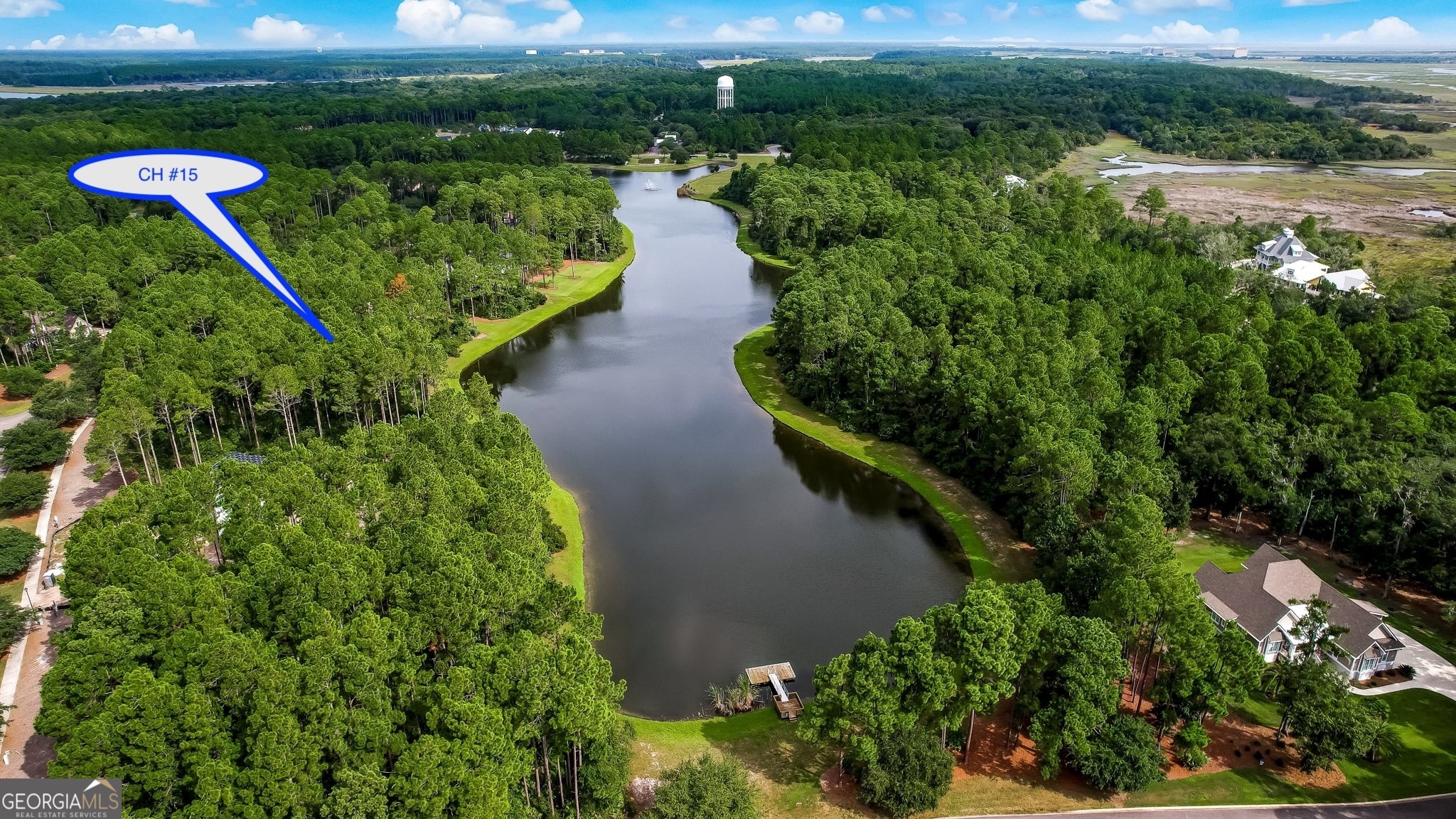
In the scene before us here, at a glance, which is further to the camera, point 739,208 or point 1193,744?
point 739,208

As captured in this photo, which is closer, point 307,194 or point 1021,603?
point 1021,603

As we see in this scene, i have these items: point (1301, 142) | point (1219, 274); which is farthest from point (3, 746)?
point (1301, 142)

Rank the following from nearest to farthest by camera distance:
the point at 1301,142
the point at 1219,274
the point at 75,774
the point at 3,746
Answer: the point at 75,774 < the point at 3,746 < the point at 1219,274 < the point at 1301,142

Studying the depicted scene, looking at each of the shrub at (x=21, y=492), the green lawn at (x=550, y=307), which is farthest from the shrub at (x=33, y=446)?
the green lawn at (x=550, y=307)

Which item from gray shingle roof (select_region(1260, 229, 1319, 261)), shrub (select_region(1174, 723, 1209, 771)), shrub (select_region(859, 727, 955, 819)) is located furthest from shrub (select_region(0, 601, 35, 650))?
gray shingle roof (select_region(1260, 229, 1319, 261))

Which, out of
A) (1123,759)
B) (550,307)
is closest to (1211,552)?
(1123,759)

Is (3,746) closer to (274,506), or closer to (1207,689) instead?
(274,506)

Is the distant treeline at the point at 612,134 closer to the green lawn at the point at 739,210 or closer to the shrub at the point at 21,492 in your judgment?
the green lawn at the point at 739,210

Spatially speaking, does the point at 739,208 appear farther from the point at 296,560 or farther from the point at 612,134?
the point at 296,560
